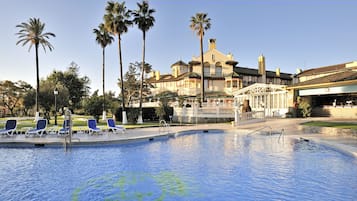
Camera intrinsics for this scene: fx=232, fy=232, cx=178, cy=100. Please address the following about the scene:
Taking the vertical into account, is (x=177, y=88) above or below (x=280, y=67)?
below

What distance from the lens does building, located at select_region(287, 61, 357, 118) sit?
862 inches

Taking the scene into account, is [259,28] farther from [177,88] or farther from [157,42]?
[177,88]

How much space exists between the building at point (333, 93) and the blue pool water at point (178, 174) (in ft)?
44.1

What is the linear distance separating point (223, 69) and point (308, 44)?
1857 centimetres

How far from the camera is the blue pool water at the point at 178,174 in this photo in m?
6.27

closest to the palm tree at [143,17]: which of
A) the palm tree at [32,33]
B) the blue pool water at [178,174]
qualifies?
the palm tree at [32,33]

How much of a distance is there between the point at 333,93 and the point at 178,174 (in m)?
21.9

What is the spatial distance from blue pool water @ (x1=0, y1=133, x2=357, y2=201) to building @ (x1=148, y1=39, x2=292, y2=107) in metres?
28.9

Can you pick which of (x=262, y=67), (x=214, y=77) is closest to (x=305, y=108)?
(x=214, y=77)

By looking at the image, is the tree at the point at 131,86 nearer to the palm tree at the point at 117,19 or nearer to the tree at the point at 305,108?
the palm tree at the point at 117,19

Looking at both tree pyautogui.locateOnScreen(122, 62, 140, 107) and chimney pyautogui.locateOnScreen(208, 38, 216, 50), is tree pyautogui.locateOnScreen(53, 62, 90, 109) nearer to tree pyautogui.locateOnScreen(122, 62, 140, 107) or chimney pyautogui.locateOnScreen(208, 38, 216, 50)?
tree pyautogui.locateOnScreen(122, 62, 140, 107)

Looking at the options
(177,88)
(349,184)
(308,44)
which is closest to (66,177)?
(349,184)

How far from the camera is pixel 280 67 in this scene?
55.0 meters

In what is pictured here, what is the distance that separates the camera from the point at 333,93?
911 inches
